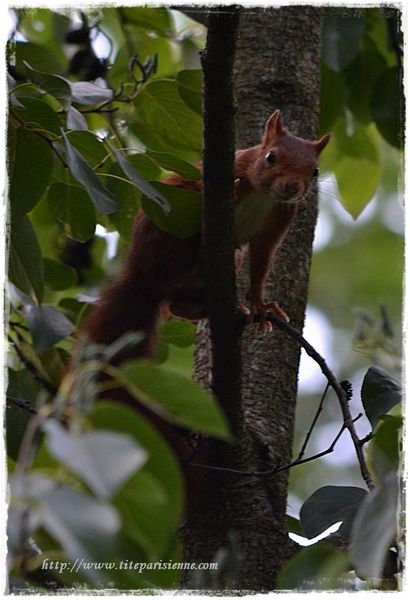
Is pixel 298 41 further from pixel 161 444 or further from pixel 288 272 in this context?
pixel 161 444

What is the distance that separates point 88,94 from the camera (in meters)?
2.06

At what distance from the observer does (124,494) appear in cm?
97

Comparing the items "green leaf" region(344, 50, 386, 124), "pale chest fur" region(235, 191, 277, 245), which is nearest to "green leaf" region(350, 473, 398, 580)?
"pale chest fur" region(235, 191, 277, 245)

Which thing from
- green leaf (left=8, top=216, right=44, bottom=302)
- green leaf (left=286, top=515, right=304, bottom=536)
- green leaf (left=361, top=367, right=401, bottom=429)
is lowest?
green leaf (left=286, top=515, right=304, bottom=536)

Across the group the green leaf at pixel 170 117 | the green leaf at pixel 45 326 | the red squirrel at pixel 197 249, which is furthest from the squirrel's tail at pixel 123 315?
the green leaf at pixel 170 117

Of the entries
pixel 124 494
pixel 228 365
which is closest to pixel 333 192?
pixel 228 365

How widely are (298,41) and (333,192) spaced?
1.88ft

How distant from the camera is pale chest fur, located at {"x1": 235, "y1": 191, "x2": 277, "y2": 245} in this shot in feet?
8.76

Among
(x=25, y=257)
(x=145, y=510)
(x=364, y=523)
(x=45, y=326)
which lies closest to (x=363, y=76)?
(x=45, y=326)

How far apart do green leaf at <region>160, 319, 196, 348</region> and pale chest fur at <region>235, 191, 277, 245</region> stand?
0.31m

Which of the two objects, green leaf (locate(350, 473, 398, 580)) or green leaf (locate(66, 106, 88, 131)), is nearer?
green leaf (locate(350, 473, 398, 580))

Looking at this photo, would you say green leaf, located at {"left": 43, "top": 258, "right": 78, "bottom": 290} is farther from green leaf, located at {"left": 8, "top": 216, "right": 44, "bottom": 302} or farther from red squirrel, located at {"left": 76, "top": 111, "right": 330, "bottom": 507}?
green leaf, located at {"left": 8, "top": 216, "right": 44, "bottom": 302}

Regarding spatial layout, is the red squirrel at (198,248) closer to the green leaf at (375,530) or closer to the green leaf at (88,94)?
the green leaf at (88,94)

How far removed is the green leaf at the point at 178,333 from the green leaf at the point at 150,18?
1.09 m
